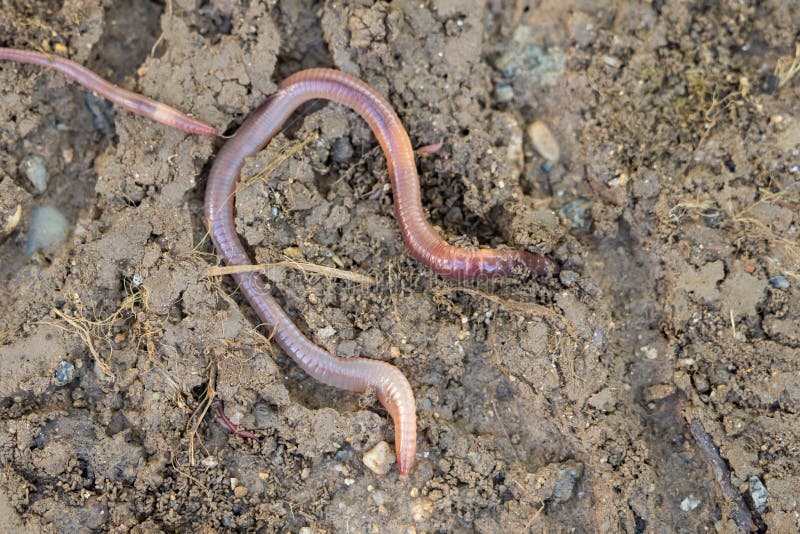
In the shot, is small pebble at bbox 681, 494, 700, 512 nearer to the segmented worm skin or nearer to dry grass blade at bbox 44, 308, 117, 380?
the segmented worm skin

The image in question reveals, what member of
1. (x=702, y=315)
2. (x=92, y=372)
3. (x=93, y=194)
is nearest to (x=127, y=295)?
(x=92, y=372)

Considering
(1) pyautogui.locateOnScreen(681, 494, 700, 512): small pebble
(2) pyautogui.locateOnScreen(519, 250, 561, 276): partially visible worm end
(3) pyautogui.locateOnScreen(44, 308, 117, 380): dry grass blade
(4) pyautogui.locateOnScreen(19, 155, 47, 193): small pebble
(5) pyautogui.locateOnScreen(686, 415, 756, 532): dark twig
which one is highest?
(4) pyautogui.locateOnScreen(19, 155, 47, 193): small pebble

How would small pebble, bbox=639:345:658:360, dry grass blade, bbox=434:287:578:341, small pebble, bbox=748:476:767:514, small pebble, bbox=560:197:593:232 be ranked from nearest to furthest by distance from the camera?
small pebble, bbox=748:476:767:514, dry grass blade, bbox=434:287:578:341, small pebble, bbox=639:345:658:360, small pebble, bbox=560:197:593:232

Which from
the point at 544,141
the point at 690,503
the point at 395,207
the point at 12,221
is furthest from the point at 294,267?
the point at 690,503

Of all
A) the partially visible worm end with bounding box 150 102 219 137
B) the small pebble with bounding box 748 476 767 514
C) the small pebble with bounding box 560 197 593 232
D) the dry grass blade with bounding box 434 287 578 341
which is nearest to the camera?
the small pebble with bounding box 748 476 767 514

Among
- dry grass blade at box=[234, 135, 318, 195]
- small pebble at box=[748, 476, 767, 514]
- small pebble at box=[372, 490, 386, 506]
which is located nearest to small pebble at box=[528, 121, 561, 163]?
dry grass blade at box=[234, 135, 318, 195]

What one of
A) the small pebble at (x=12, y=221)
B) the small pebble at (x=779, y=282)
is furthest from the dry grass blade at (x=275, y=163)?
the small pebble at (x=779, y=282)
